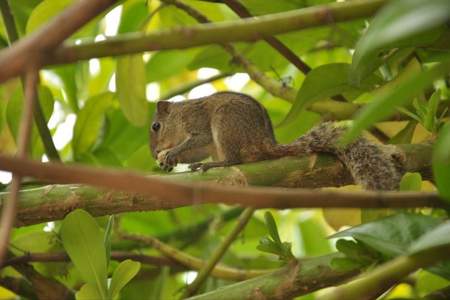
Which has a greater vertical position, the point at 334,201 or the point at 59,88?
the point at 334,201

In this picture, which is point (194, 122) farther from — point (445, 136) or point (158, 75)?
point (445, 136)

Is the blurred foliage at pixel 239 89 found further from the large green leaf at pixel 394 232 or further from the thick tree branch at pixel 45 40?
the thick tree branch at pixel 45 40

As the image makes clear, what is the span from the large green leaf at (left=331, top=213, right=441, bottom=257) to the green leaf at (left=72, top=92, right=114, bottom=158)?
3.00 ft

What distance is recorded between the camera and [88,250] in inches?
45.5

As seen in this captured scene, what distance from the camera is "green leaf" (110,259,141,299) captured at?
1166 millimetres

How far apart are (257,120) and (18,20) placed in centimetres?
58

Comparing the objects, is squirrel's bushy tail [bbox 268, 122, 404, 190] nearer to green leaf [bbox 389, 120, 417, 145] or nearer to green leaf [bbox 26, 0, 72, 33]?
green leaf [bbox 389, 120, 417, 145]

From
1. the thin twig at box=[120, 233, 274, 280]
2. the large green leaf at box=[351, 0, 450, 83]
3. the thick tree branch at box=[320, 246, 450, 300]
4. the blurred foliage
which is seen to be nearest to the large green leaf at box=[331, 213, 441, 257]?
the blurred foliage

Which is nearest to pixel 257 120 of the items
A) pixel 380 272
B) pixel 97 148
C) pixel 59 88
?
pixel 97 148

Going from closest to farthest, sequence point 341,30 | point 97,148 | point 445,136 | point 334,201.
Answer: point 334,201, point 445,136, point 341,30, point 97,148

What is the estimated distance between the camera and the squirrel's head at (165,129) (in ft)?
7.64

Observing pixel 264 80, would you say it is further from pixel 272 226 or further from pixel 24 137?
pixel 24 137

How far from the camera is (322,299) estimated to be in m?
A: 0.69

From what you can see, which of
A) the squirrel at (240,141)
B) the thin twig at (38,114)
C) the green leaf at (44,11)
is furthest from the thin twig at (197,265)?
the green leaf at (44,11)
